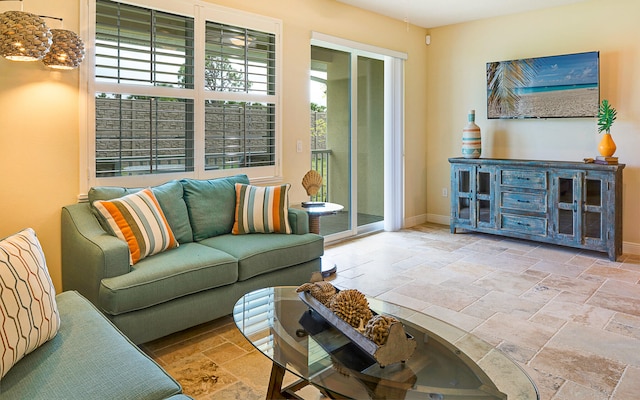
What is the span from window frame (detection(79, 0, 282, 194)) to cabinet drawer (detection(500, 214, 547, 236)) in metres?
2.64

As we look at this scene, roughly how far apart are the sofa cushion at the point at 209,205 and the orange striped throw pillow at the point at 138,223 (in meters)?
0.35

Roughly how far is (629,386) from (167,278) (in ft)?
8.03

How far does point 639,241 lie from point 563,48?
7.35 feet

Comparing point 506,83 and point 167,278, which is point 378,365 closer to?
point 167,278

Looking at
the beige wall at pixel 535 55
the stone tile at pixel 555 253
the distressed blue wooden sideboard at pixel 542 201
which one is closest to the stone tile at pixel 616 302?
the stone tile at pixel 555 253

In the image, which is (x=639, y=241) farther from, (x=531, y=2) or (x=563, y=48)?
(x=531, y=2)

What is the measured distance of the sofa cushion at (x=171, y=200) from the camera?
120 inches

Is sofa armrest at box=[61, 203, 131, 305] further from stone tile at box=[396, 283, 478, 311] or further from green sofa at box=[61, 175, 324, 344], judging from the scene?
stone tile at box=[396, 283, 478, 311]

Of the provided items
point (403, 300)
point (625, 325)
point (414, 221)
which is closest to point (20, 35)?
point (403, 300)

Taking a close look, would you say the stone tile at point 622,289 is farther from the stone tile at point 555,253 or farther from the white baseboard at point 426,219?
the white baseboard at point 426,219

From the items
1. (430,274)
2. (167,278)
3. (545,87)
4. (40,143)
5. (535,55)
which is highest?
(535,55)

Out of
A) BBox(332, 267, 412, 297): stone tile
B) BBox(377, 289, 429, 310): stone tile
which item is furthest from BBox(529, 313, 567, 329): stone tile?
BBox(332, 267, 412, 297): stone tile

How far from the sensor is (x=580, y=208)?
468 cm

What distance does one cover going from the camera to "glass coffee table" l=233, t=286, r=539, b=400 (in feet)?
4.93
